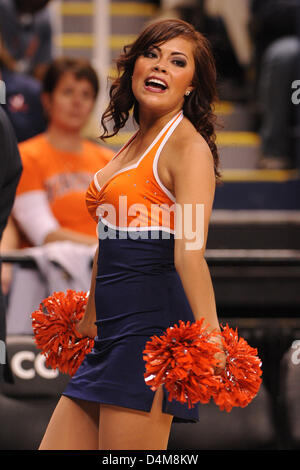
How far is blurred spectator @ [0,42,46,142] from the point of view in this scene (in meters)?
3.77

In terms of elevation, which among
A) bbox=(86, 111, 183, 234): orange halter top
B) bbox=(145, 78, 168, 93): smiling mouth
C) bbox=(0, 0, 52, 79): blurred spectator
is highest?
bbox=(0, 0, 52, 79): blurred spectator

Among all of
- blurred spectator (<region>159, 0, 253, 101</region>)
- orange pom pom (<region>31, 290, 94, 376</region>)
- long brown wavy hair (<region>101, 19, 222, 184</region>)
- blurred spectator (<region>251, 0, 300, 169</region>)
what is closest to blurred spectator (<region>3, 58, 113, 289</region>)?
orange pom pom (<region>31, 290, 94, 376</region>)

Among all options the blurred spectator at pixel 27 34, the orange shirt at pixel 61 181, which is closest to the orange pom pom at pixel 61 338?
the orange shirt at pixel 61 181

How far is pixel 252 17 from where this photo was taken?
18.2 ft

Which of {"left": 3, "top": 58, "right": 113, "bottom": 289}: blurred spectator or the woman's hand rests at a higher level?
{"left": 3, "top": 58, "right": 113, "bottom": 289}: blurred spectator

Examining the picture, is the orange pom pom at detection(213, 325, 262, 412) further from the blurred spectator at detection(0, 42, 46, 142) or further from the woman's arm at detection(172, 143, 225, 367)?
the blurred spectator at detection(0, 42, 46, 142)

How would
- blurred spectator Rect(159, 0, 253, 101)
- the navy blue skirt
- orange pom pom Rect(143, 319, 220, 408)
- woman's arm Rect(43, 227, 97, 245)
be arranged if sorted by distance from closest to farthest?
orange pom pom Rect(143, 319, 220, 408) < the navy blue skirt < woman's arm Rect(43, 227, 97, 245) < blurred spectator Rect(159, 0, 253, 101)

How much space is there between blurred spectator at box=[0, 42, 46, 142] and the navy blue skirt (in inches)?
87.5

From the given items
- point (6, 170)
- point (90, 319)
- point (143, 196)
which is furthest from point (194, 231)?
point (6, 170)

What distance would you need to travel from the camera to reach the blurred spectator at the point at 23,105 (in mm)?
3771

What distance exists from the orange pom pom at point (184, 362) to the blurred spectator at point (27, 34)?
9.46 feet

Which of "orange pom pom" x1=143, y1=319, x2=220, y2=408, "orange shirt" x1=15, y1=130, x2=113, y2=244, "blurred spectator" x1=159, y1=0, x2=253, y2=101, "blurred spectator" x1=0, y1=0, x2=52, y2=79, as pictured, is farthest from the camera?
"blurred spectator" x1=159, y1=0, x2=253, y2=101

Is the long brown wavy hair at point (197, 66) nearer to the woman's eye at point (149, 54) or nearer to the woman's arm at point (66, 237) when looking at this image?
the woman's eye at point (149, 54)

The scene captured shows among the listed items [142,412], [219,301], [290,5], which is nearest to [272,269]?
[219,301]
